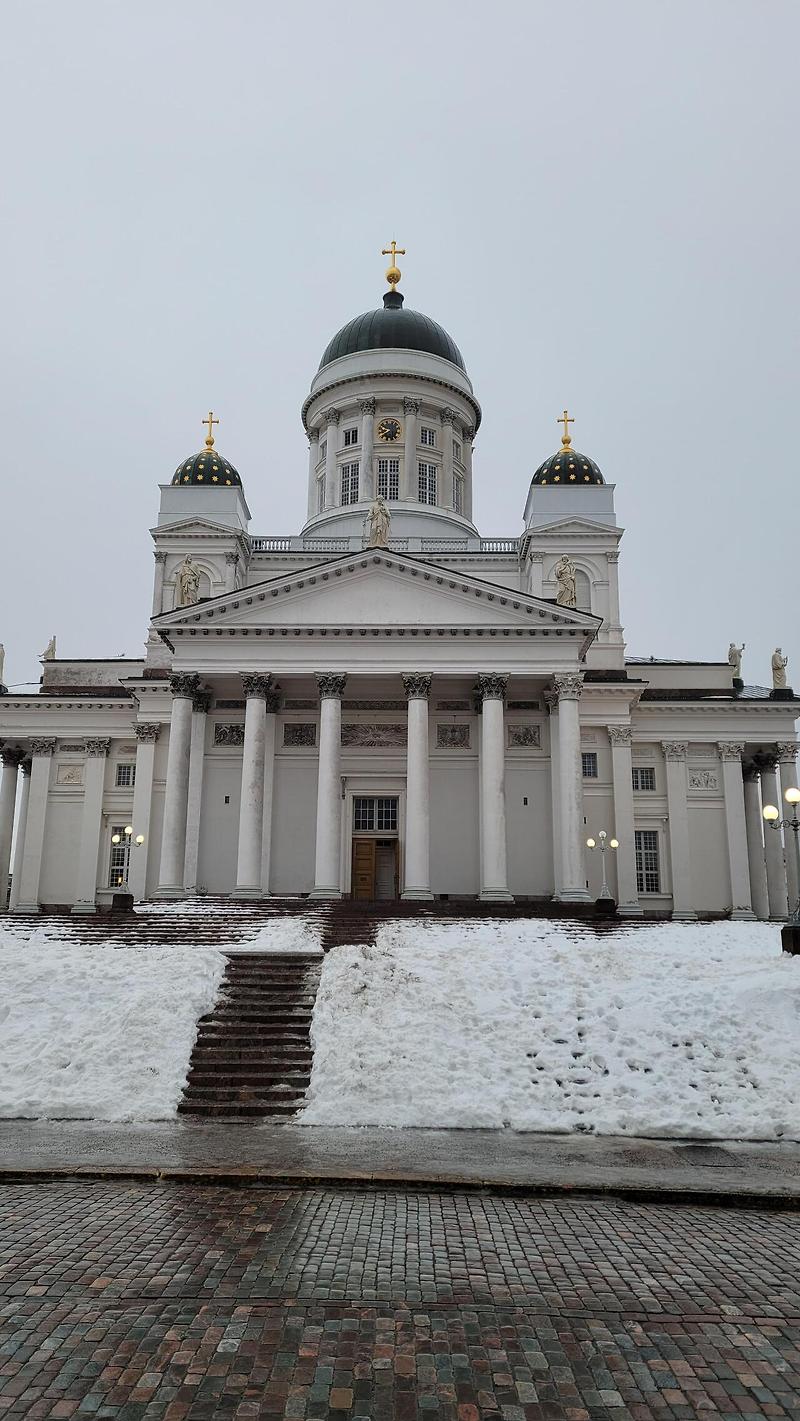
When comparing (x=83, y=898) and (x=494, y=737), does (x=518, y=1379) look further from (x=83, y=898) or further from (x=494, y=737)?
(x=83, y=898)

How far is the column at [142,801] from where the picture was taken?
39625 millimetres

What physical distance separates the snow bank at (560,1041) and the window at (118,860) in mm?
26052

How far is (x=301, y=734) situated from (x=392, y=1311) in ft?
99.9

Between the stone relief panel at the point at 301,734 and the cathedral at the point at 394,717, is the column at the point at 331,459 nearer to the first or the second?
the cathedral at the point at 394,717

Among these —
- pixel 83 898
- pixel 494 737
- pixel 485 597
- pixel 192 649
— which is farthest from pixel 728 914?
pixel 83 898

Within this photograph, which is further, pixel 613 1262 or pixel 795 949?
pixel 795 949

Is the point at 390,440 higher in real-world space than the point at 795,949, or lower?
higher

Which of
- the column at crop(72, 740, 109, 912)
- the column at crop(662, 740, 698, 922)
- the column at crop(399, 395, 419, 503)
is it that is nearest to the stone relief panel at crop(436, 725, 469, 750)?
the column at crop(662, 740, 698, 922)

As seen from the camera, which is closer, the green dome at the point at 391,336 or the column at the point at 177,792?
the column at the point at 177,792

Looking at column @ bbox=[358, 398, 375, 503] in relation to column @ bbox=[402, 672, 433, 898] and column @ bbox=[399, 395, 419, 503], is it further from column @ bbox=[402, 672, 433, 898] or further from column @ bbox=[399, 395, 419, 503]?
column @ bbox=[402, 672, 433, 898]

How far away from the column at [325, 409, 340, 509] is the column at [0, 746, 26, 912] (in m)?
19.1

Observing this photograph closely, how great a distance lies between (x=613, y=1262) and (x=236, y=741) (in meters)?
29.9

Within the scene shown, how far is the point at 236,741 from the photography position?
118 ft

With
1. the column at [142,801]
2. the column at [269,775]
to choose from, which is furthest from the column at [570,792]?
the column at [142,801]
